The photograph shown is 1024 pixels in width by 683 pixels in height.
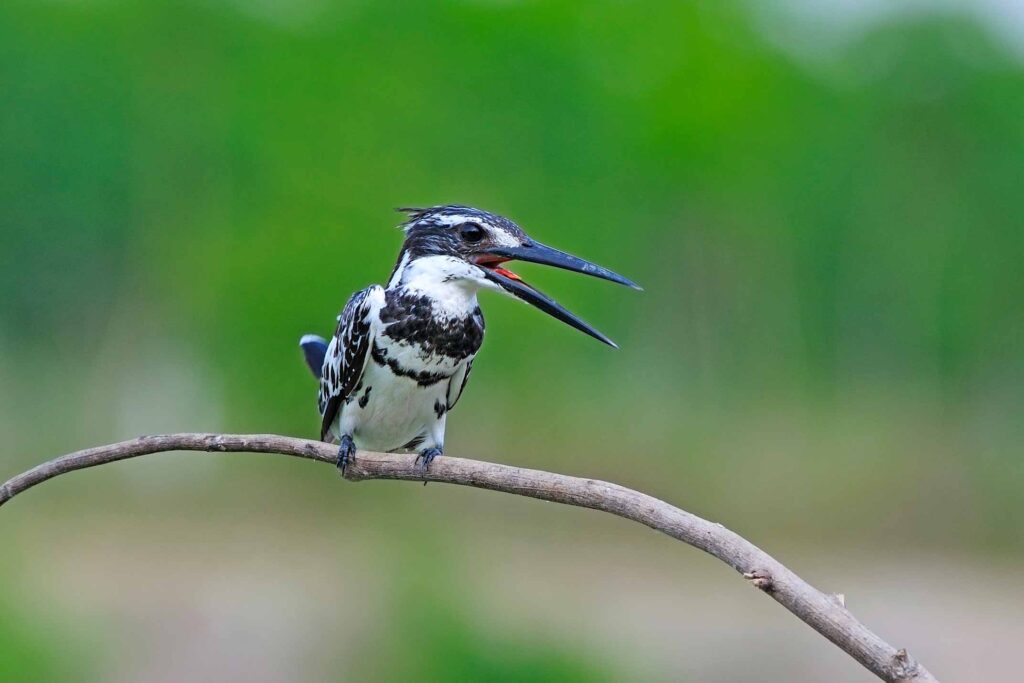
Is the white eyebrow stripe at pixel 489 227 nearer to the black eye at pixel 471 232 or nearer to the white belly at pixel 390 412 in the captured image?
the black eye at pixel 471 232

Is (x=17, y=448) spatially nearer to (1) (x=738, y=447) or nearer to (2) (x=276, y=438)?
(1) (x=738, y=447)

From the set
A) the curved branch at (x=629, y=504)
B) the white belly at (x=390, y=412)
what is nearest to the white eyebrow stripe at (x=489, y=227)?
the white belly at (x=390, y=412)

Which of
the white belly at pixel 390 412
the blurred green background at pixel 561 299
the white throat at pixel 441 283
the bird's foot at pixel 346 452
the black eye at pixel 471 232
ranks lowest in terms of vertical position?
the bird's foot at pixel 346 452

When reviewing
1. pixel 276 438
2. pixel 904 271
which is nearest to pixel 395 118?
pixel 904 271

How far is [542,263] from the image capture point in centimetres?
247

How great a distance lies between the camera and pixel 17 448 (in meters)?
15.0

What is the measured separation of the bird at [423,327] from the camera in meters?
2.60

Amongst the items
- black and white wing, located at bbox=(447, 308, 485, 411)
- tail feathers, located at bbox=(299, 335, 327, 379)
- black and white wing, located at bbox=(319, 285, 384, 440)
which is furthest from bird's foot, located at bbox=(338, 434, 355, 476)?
tail feathers, located at bbox=(299, 335, 327, 379)

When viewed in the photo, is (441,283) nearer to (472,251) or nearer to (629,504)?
(472,251)

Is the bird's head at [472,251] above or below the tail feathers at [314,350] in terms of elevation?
above

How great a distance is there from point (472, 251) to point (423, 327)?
243 millimetres

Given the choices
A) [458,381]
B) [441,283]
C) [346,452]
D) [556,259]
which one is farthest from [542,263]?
[458,381]

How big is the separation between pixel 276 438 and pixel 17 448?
1433 cm

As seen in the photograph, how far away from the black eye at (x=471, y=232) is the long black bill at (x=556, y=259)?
5 cm
